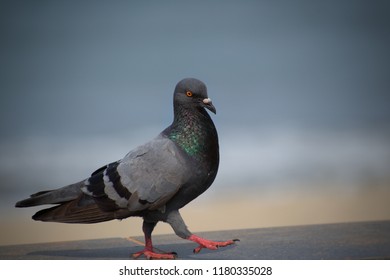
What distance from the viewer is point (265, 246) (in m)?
6.31

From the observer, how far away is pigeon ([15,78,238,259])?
221 inches

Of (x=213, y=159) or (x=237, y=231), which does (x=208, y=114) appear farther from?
(x=237, y=231)

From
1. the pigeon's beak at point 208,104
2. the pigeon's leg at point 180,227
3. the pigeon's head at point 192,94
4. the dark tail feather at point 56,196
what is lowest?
the pigeon's leg at point 180,227

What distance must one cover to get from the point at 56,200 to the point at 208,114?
1.63 m

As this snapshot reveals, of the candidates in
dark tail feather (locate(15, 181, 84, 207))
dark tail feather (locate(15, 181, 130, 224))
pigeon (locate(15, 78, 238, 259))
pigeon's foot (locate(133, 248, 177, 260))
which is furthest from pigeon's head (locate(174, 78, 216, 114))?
pigeon's foot (locate(133, 248, 177, 260))

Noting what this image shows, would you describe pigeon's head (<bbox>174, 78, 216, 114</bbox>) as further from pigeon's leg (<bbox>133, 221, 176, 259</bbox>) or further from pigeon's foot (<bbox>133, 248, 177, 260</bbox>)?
pigeon's foot (<bbox>133, 248, 177, 260</bbox>)

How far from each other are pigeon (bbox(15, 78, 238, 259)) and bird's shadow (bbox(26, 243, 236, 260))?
0.15m

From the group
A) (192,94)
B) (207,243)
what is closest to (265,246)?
(207,243)

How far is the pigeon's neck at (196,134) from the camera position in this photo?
5.70 m

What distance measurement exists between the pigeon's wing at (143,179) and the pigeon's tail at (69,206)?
0.24 ft

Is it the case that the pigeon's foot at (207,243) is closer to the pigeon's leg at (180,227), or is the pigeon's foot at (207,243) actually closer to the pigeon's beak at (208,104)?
the pigeon's leg at (180,227)

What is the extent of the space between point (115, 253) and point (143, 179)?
0.99 m

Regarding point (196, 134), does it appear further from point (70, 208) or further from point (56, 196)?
point (56, 196)

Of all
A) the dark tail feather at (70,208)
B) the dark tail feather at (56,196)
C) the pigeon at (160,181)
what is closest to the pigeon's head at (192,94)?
the pigeon at (160,181)
